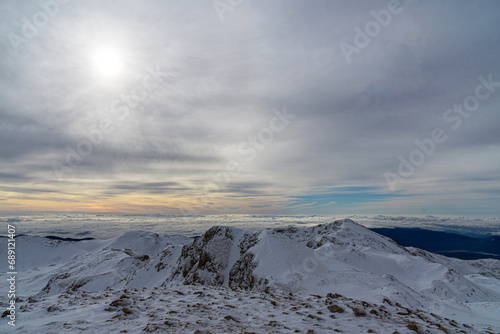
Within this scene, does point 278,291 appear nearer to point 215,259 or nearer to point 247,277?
point 247,277

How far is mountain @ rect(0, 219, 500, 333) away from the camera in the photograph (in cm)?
1067

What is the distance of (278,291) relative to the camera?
87.4 ft

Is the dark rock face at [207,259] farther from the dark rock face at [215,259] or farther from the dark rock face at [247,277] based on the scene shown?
the dark rock face at [247,277]

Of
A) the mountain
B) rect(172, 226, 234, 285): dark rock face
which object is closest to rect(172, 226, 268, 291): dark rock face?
rect(172, 226, 234, 285): dark rock face

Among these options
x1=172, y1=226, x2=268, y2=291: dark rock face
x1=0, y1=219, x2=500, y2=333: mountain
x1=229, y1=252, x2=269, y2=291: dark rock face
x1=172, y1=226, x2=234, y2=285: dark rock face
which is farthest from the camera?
x1=172, y1=226, x2=234, y2=285: dark rock face

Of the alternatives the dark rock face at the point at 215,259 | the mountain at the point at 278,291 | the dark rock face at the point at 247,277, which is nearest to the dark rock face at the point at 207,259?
the dark rock face at the point at 215,259

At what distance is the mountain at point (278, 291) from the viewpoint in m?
10.7

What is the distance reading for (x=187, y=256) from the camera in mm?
64188

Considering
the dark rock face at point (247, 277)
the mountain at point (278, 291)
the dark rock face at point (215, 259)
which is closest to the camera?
the mountain at point (278, 291)

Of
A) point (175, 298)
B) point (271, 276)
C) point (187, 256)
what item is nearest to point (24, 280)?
point (187, 256)

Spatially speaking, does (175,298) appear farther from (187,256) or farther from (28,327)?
(187,256)

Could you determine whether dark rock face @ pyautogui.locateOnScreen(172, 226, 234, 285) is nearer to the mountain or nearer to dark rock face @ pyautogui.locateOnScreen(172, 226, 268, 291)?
dark rock face @ pyautogui.locateOnScreen(172, 226, 268, 291)

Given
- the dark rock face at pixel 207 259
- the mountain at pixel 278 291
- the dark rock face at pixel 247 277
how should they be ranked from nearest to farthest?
the mountain at pixel 278 291 → the dark rock face at pixel 247 277 → the dark rock face at pixel 207 259

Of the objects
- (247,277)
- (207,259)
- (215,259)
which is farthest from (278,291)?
(207,259)
